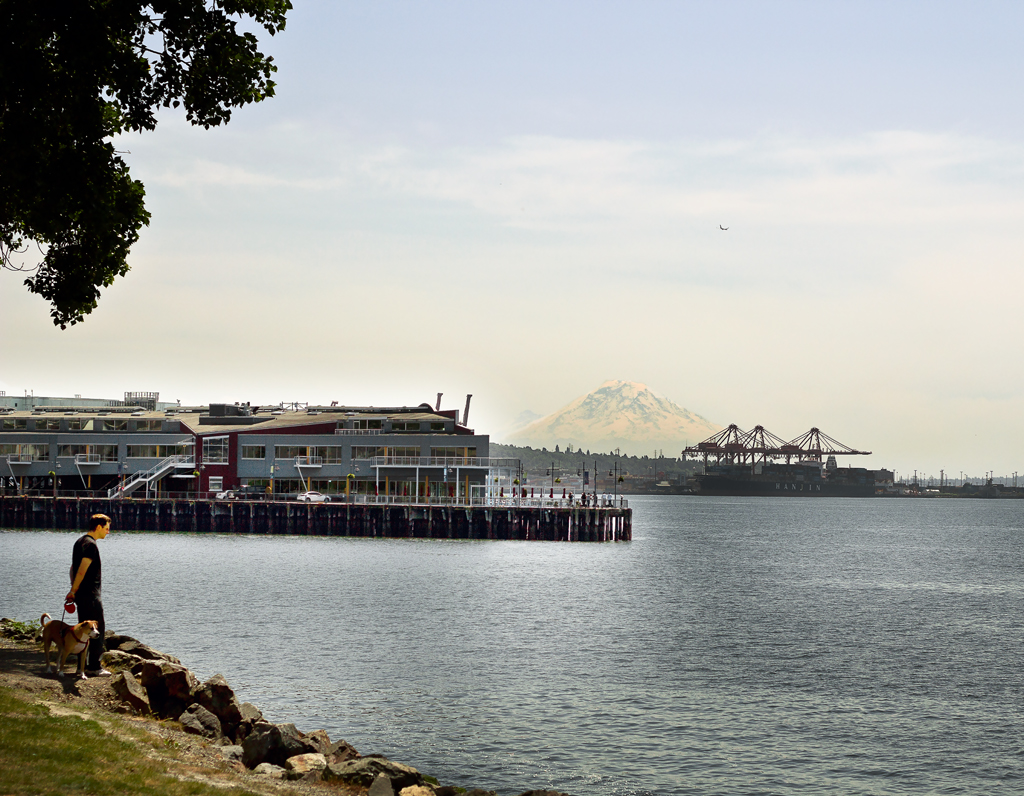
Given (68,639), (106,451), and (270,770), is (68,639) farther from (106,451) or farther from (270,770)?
(106,451)

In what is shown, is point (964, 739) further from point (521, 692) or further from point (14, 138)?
A: point (14, 138)

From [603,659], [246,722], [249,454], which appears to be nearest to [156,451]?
[249,454]

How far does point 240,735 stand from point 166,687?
196cm

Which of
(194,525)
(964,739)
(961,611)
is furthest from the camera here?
(194,525)

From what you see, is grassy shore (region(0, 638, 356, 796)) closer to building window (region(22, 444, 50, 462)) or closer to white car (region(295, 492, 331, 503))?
white car (region(295, 492, 331, 503))

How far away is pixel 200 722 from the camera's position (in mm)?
21766

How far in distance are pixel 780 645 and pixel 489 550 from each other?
4968 cm

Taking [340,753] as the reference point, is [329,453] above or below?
above

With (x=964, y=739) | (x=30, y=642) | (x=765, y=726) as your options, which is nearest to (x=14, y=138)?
(x=30, y=642)

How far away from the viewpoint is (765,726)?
30.8m

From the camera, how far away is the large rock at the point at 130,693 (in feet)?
67.5

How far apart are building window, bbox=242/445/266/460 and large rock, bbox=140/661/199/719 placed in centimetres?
9640

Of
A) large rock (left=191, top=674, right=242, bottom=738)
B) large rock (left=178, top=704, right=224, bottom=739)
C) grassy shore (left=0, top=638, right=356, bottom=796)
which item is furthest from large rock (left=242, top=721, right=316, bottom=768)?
large rock (left=191, top=674, right=242, bottom=738)

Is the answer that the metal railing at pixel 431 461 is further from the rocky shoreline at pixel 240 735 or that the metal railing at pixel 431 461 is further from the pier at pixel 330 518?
the rocky shoreline at pixel 240 735
